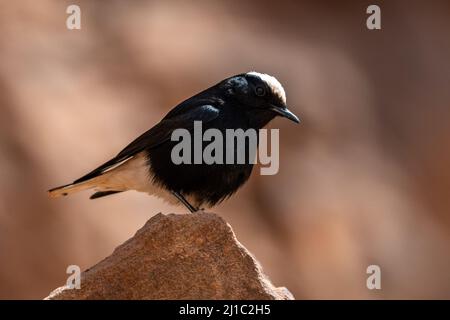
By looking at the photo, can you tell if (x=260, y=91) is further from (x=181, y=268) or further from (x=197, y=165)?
(x=181, y=268)

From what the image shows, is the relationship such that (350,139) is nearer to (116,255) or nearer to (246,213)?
(246,213)

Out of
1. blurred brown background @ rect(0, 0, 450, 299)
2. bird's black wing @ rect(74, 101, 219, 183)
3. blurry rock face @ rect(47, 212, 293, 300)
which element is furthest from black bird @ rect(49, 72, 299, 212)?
blurred brown background @ rect(0, 0, 450, 299)

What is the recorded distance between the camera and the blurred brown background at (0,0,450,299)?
1003cm

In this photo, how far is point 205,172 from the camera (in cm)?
593

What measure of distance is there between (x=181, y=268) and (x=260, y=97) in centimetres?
186

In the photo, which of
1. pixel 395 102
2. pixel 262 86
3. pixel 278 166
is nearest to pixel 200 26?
pixel 278 166

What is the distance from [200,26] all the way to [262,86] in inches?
217

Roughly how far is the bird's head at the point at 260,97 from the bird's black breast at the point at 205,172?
107 millimetres

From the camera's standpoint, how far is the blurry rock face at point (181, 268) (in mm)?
4820

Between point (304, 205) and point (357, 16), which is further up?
point (357, 16)

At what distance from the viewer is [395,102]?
12867 millimetres

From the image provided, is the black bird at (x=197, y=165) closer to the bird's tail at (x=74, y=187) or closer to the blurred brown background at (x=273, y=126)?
the bird's tail at (x=74, y=187)

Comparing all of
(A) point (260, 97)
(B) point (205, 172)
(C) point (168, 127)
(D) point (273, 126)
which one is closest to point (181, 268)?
(B) point (205, 172)

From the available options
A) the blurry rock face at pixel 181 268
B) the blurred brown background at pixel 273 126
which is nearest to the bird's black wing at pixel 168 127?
the blurry rock face at pixel 181 268
